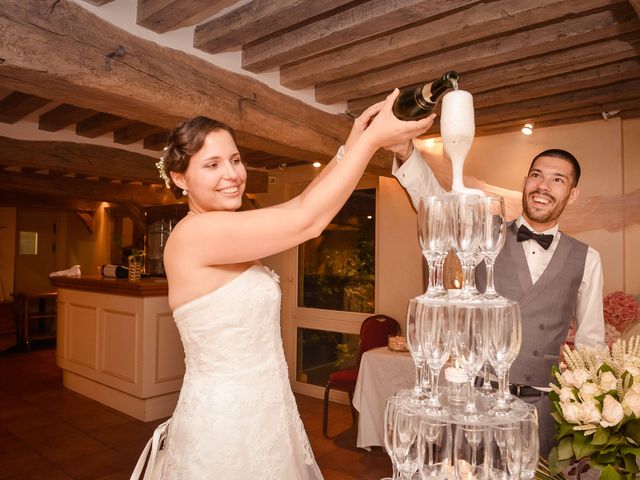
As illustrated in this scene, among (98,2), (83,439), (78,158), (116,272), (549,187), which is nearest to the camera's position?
(549,187)

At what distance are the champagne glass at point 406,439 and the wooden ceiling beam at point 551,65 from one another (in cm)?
247

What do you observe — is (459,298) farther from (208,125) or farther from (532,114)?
(532,114)

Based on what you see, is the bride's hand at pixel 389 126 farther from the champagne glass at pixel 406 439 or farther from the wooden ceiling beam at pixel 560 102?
the wooden ceiling beam at pixel 560 102

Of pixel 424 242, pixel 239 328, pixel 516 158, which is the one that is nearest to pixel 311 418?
pixel 516 158

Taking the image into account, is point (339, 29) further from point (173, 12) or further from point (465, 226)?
point (465, 226)

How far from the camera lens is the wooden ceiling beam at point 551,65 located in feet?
8.67

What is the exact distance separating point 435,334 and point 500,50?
2144mm

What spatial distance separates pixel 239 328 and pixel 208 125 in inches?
22.1

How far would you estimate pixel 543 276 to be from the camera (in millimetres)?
1820

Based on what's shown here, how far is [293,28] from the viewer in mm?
2621

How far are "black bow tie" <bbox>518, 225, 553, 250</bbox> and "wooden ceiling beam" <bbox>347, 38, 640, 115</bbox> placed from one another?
1374 millimetres

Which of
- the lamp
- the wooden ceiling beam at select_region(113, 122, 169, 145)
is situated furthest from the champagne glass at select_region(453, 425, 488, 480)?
the wooden ceiling beam at select_region(113, 122, 169, 145)

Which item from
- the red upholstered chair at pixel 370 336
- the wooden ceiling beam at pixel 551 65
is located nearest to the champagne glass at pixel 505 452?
the wooden ceiling beam at pixel 551 65

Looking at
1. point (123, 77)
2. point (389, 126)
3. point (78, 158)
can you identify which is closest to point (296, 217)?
point (389, 126)
